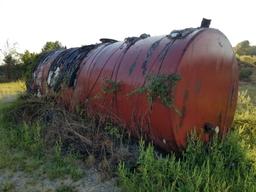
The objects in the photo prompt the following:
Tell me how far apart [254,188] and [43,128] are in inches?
154

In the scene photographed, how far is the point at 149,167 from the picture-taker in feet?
14.8

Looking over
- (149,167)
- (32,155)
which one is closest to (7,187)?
(32,155)

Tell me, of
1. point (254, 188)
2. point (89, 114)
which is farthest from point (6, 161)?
point (254, 188)

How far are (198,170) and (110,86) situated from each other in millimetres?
2035

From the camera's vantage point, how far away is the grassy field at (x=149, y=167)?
430 cm

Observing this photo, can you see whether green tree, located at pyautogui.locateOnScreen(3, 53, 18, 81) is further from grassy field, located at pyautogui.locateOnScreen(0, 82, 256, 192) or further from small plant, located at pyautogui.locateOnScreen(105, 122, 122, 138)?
small plant, located at pyautogui.locateOnScreen(105, 122, 122, 138)

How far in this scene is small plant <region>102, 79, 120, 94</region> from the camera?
5.79m

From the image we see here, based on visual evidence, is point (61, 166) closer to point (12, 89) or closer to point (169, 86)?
point (169, 86)

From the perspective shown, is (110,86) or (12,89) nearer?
(110,86)

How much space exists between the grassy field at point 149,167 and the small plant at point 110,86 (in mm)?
606

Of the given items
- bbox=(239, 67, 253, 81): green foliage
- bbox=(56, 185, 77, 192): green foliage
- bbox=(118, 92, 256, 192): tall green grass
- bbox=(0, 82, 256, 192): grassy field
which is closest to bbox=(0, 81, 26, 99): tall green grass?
bbox=(0, 82, 256, 192): grassy field

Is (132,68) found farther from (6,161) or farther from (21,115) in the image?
(21,115)

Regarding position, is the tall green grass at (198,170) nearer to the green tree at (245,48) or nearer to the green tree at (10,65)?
the green tree at (10,65)

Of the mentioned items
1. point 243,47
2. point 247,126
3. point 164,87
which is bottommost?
point 247,126
